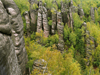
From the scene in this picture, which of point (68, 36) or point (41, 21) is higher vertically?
point (41, 21)

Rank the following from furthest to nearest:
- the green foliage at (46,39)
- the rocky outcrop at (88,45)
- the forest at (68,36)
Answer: the green foliage at (46,39)
the rocky outcrop at (88,45)
the forest at (68,36)

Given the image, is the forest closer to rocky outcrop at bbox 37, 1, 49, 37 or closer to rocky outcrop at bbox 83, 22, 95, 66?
rocky outcrop at bbox 83, 22, 95, 66

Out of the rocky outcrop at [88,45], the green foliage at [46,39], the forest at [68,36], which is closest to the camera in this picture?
the forest at [68,36]

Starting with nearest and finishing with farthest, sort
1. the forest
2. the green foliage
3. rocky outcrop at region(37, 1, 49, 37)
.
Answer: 1. the forest
2. the green foliage
3. rocky outcrop at region(37, 1, 49, 37)

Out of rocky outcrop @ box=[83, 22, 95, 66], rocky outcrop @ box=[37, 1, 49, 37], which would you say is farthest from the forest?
rocky outcrop @ box=[37, 1, 49, 37]

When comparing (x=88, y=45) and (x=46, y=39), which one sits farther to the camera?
(x=46, y=39)

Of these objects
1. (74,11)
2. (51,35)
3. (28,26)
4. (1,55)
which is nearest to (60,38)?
(51,35)

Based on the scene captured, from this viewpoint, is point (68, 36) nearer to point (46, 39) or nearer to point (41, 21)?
point (46, 39)

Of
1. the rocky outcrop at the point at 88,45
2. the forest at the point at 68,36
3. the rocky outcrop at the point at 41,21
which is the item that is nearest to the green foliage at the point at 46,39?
the forest at the point at 68,36

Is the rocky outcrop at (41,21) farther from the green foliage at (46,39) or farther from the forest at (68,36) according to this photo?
the green foliage at (46,39)

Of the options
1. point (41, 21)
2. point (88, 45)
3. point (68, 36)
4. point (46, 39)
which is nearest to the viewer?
point (88, 45)

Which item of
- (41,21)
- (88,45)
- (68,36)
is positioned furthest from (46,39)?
(88,45)

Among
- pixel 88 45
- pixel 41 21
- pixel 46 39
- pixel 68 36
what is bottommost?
pixel 88 45

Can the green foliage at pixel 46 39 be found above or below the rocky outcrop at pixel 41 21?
below
